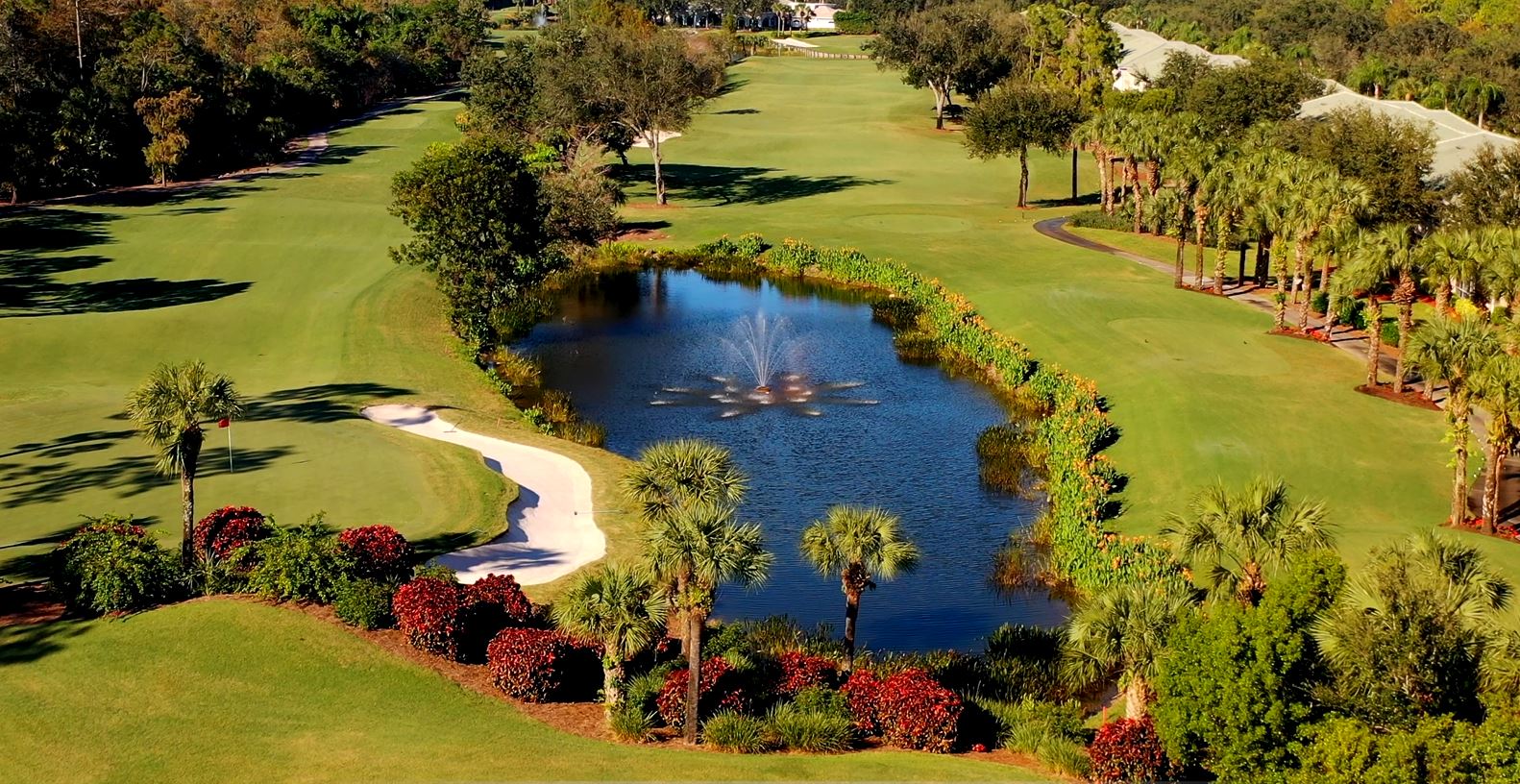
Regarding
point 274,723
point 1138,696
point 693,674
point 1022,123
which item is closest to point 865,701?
point 693,674

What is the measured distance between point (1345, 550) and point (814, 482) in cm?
1691

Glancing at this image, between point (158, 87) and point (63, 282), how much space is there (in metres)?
34.3

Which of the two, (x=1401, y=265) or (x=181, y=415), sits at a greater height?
(x=1401, y=265)

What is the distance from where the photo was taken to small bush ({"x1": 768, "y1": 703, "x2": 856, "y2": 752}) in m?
27.3

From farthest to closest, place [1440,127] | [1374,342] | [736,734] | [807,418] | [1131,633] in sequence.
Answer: [1440,127], [807,418], [1374,342], [1131,633], [736,734]

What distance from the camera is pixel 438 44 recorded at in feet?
546

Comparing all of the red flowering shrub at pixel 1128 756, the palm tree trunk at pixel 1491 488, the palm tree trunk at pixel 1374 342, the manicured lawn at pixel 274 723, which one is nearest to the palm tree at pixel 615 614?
the manicured lawn at pixel 274 723

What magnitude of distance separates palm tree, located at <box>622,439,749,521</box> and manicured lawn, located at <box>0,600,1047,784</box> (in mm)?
5231

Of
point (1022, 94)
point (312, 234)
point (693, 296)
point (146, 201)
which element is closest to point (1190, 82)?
point (1022, 94)

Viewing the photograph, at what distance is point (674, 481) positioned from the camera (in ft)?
96.5

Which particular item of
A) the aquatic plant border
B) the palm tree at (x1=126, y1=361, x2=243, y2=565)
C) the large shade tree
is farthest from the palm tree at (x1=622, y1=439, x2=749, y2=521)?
the large shade tree

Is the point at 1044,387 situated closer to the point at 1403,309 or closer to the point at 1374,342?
the point at 1374,342

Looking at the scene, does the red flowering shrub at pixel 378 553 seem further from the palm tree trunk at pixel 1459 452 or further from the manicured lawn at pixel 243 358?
the palm tree trunk at pixel 1459 452

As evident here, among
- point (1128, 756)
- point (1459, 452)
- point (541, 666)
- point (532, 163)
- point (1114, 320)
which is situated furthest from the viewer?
point (532, 163)
